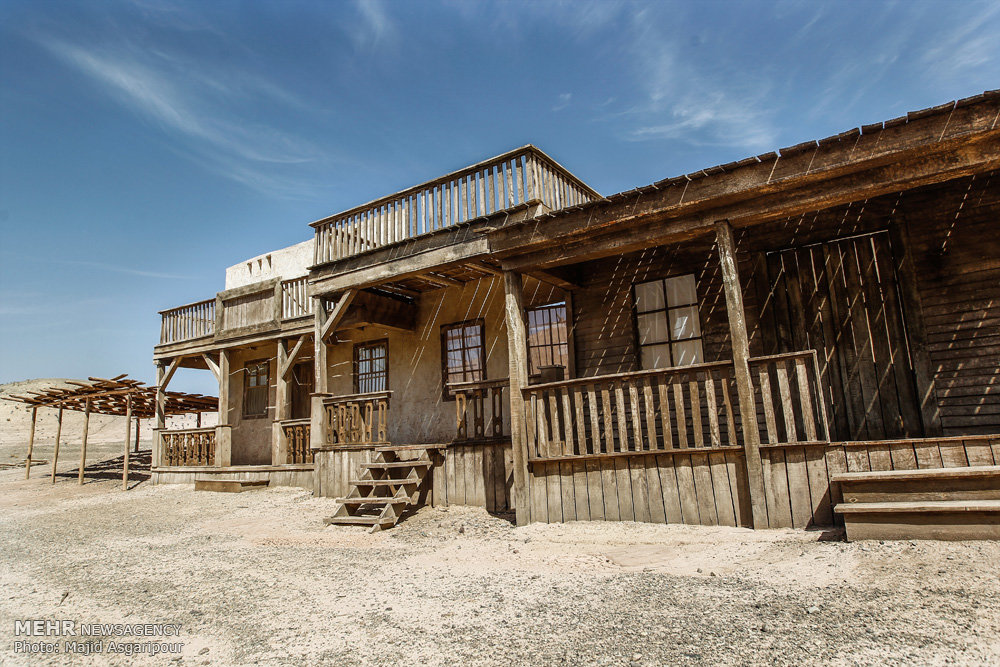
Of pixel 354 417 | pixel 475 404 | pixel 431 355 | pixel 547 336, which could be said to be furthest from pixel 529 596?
pixel 431 355

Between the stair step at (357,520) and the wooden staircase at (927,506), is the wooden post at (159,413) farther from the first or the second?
the wooden staircase at (927,506)

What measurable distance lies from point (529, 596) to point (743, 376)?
9.67ft

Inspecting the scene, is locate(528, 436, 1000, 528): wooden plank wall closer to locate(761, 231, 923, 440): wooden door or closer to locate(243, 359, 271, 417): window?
locate(761, 231, 923, 440): wooden door

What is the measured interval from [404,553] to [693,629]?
12.0ft

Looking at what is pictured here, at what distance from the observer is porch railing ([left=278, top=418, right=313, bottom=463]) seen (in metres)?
13.0

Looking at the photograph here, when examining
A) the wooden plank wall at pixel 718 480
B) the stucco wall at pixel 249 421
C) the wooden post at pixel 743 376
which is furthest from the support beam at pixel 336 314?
the wooden post at pixel 743 376

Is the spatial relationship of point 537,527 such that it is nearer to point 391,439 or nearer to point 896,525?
point 896,525

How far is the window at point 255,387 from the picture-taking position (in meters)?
17.0

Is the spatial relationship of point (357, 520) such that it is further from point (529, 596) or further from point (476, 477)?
point (529, 596)

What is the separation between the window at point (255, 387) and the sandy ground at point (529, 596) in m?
9.53

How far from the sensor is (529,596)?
442 cm

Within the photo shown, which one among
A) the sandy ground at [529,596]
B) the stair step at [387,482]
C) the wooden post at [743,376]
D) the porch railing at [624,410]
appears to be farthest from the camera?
the stair step at [387,482]

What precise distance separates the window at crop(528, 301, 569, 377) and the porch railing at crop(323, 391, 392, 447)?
2661 mm

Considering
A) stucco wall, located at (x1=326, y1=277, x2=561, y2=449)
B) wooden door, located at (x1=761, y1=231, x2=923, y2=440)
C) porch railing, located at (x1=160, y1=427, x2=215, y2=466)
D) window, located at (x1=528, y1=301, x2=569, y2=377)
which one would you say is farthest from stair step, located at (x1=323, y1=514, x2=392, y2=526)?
porch railing, located at (x1=160, y1=427, x2=215, y2=466)
